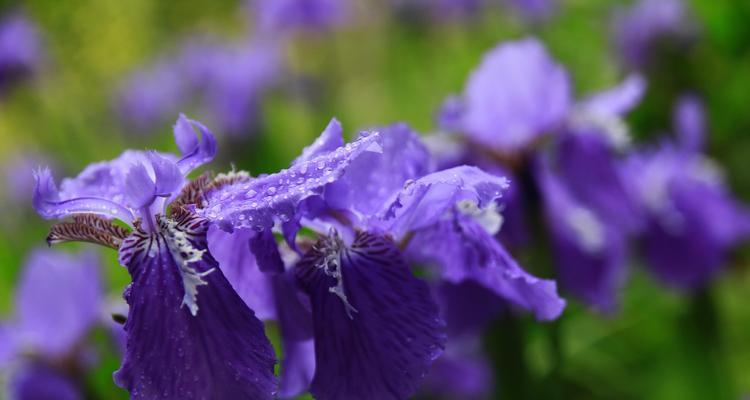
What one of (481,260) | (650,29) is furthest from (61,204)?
(650,29)

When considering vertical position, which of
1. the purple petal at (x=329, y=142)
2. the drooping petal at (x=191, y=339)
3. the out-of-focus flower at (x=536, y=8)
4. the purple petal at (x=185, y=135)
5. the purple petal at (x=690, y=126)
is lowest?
the drooping petal at (x=191, y=339)

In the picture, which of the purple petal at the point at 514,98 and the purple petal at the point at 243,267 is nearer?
the purple petal at the point at 243,267

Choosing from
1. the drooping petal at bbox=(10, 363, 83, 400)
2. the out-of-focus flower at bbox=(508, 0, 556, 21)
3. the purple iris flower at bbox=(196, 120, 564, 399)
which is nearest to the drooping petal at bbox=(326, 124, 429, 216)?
the purple iris flower at bbox=(196, 120, 564, 399)

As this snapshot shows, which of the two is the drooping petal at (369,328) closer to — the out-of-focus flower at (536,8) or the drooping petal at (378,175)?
the drooping petal at (378,175)

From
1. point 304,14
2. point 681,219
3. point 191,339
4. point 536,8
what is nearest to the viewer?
point 191,339

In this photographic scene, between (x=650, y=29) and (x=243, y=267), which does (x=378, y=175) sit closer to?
(x=243, y=267)

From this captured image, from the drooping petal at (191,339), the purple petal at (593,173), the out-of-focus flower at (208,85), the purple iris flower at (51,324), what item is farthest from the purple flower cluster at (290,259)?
the out-of-focus flower at (208,85)

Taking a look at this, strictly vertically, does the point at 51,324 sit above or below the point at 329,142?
above
